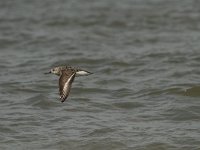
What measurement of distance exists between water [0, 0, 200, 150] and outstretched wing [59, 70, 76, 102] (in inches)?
24.0

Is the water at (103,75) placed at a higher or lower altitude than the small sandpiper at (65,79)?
lower

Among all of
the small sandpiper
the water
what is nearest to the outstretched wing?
the small sandpiper

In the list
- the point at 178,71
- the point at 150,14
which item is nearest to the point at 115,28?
the point at 150,14

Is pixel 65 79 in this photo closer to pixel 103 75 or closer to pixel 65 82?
pixel 65 82

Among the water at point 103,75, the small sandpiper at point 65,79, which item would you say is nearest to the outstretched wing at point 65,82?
the small sandpiper at point 65,79

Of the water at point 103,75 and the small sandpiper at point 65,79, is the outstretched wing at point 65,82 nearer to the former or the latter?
the small sandpiper at point 65,79

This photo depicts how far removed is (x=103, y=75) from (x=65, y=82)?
3506 mm

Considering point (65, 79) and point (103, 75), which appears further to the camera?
point (103, 75)

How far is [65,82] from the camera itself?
27.8 ft

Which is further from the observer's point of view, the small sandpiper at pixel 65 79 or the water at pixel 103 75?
the water at pixel 103 75

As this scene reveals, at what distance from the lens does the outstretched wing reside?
8.23 meters

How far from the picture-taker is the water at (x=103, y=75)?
28.3ft

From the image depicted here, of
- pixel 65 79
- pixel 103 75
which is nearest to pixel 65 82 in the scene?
pixel 65 79

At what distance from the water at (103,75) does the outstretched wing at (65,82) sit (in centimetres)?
61
